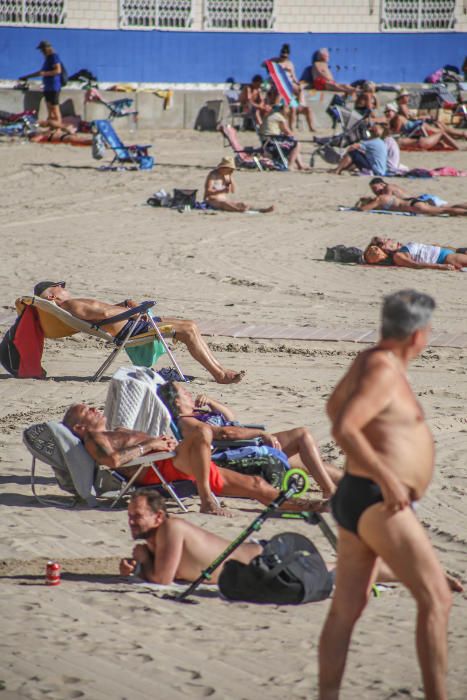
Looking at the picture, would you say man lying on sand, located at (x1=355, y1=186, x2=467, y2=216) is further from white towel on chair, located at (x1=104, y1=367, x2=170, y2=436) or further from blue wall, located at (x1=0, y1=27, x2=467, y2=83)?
blue wall, located at (x1=0, y1=27, x2=467, y2=83)

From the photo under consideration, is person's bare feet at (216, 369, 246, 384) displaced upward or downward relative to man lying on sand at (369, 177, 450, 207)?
downward

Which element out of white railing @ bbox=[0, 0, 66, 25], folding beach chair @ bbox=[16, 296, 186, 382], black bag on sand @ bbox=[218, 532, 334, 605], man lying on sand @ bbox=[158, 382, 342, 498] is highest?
white railing @ bbox=[0, 0, 66, 25]

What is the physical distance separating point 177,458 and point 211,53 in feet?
75.6

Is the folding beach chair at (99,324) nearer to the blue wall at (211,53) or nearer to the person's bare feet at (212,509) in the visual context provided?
the person's bare feet at (212,509)

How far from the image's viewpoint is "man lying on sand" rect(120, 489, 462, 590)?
199 inches

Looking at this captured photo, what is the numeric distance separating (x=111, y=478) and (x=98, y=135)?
546 inches

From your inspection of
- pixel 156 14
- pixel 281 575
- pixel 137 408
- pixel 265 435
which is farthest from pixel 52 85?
pixel 281 575

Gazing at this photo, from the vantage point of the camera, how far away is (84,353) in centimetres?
960

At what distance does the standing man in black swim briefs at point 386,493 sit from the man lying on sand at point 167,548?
53.8 inches

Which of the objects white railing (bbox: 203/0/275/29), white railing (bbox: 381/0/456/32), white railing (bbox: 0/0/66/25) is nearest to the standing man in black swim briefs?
white railing (bbox: 0/0/66/25)

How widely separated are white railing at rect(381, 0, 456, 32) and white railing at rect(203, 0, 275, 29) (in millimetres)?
2978

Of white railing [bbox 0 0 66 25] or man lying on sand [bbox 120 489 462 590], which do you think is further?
white railing [bbox 0 0 66 25]

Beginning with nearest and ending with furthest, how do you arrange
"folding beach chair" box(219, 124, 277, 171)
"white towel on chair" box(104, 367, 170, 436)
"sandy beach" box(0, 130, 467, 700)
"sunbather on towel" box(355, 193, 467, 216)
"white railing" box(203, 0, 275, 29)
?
1. "sandy beach" box(0, 130, 467, 700)
2. "white towel on chair" box(104, 367, 170, 436)
3. "sunbather on towel" box(355, 193, 467, 216)
4. "folding beach chair" box(219, 124, 277, 171)
5. "white railing" box(203, 0, 275, 29)

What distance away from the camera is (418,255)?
1252 centimetres
